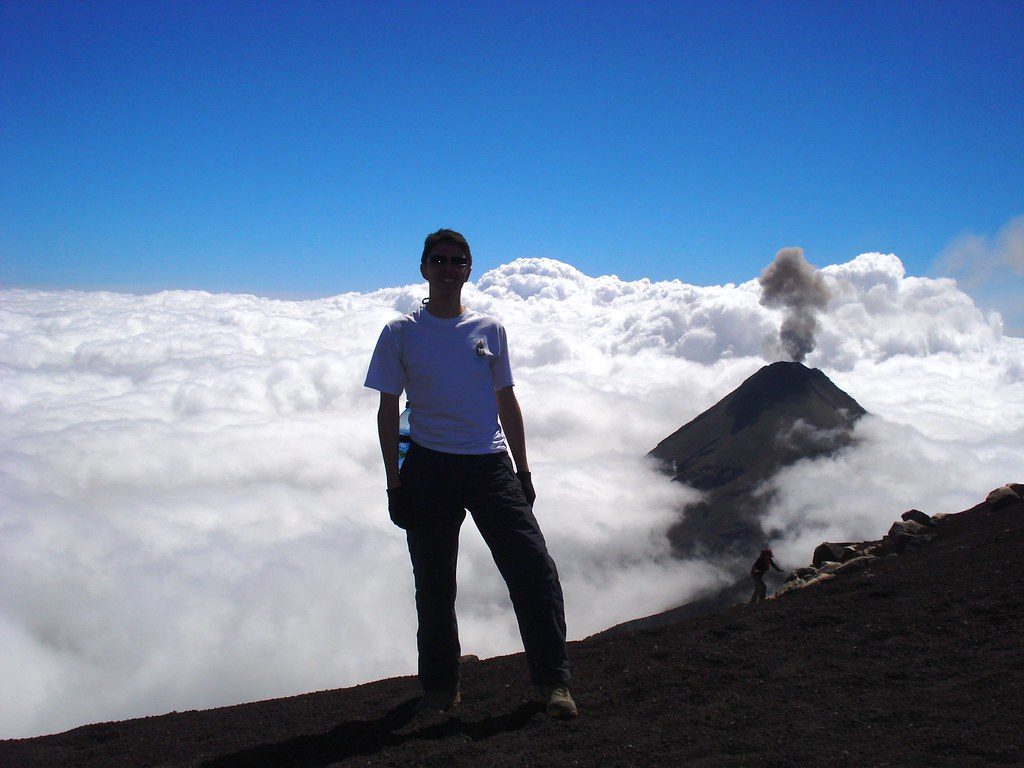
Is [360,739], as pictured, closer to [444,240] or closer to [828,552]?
[444,240]

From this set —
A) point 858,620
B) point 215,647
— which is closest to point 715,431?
point 858,620

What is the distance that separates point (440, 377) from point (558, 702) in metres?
2.00

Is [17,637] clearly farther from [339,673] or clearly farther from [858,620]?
[858,620]

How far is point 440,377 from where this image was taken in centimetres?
405

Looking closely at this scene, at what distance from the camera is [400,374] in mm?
4086

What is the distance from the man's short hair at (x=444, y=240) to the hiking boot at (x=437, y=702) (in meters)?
2.73

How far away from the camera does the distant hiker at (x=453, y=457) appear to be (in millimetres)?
4035

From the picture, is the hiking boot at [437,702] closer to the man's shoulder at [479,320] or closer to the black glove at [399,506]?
the black glove at [399,506]

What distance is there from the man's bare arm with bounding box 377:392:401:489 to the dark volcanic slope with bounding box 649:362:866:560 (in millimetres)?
56236

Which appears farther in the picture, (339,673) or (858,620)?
(339,673)

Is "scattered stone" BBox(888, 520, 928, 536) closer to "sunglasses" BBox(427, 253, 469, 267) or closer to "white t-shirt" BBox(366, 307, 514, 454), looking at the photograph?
"white t-shirt" BBox(366, 307, 514, 454)

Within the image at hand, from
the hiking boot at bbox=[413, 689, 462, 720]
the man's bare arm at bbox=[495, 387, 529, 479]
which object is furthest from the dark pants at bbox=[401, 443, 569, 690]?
the hiking boot at bbox=[413, 689, 462, 720]

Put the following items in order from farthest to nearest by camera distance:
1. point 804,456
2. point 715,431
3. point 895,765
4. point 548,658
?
point 715,431
point 804,456
point 548,658
point 895,765

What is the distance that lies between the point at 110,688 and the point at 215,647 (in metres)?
14.7
